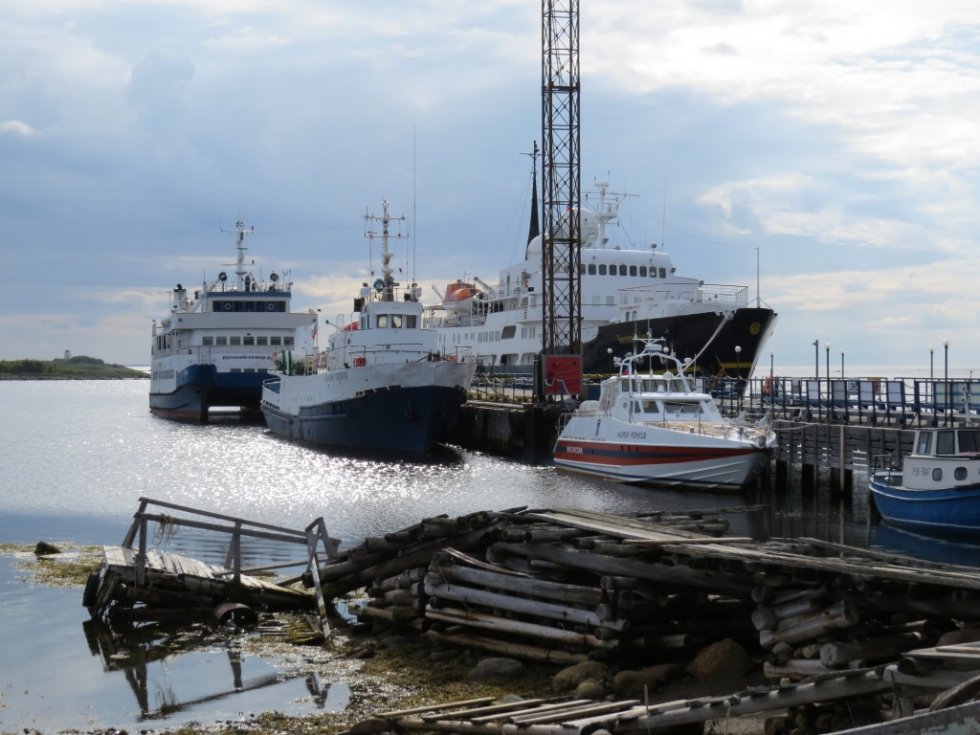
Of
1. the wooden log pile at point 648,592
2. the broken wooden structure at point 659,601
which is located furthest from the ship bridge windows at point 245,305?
the wooden log pile at point 648,592

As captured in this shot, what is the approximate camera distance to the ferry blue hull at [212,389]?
76.6m

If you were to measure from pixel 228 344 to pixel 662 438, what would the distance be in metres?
51.0

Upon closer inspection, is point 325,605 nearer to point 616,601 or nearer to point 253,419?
point 616,601

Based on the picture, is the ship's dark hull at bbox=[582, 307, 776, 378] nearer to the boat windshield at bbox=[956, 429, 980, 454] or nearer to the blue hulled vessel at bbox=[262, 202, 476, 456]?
the blue hulled vessel at bbox=[262, 202, 476, 456]

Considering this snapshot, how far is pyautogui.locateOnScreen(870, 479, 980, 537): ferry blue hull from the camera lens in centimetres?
2438

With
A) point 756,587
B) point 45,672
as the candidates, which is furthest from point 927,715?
point 45,672

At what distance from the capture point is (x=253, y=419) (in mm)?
82312

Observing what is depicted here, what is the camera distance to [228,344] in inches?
3105

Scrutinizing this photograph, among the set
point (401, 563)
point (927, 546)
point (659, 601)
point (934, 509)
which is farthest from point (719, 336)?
point (659, 601)

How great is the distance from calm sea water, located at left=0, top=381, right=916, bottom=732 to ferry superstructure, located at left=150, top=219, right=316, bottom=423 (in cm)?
678

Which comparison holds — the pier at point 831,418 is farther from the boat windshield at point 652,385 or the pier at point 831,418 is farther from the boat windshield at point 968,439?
the boat windshield at point 968,439

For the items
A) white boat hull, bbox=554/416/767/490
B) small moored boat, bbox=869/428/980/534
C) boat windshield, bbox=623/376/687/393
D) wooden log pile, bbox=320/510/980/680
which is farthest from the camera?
boat windshield, bbox=623/376/687/393

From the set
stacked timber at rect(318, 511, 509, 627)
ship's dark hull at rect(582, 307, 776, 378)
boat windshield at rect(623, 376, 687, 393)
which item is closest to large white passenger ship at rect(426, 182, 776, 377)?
ship's dark hull at rect(582, 307, 776, 378)

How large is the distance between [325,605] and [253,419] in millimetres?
66935
